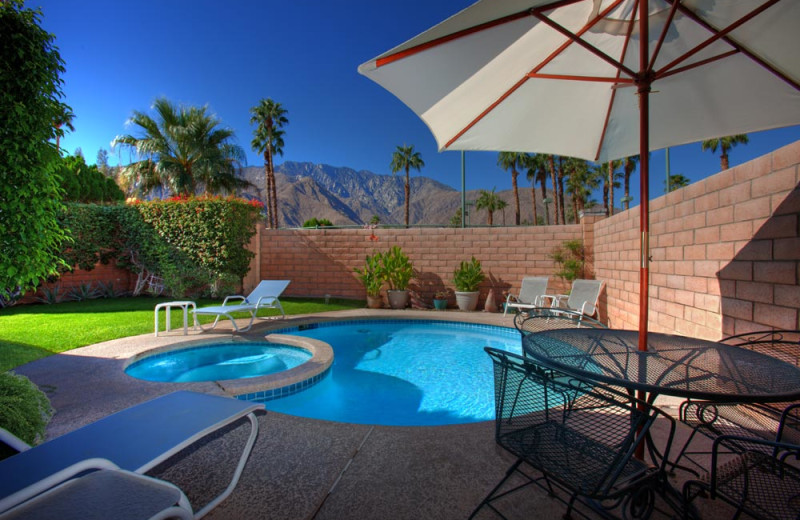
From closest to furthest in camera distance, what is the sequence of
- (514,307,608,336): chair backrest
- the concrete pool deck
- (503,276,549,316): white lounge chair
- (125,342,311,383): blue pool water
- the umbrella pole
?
the concrete pool deck → the umbrella pole → (514,307,608,336): chair backrest → (125,342,311,383): blue pool water → (503,276,549,316): white lounge chair

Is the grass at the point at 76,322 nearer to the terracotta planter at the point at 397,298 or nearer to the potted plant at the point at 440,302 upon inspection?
the terracotta planter at the point at 397,298

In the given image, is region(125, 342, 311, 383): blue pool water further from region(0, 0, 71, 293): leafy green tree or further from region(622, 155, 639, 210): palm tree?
region(622, 155, 639, 210): palm tree

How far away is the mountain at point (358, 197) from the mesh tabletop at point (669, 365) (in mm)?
71501

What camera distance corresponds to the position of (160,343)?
4938mm

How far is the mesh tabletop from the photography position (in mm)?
1368

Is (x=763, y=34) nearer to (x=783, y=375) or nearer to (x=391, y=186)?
(x=783, y=375)

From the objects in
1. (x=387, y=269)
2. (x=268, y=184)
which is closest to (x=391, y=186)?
(x=268, y=184)

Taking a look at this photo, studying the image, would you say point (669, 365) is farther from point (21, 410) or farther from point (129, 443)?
point (21, 410)

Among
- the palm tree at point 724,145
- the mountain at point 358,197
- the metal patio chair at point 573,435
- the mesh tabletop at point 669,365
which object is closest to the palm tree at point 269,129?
the mesh tabletop at point 669,365

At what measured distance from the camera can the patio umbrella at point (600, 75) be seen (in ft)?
6.91

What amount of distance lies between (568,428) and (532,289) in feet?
22.5

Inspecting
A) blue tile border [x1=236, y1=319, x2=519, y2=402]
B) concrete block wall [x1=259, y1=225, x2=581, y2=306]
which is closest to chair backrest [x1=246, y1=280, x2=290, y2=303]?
blue tile border [x1=236, y1=319, x2=519, y2=402]

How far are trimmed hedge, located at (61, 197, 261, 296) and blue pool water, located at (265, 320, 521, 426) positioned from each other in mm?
4410

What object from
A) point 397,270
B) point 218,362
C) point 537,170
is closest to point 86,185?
point 397,270
